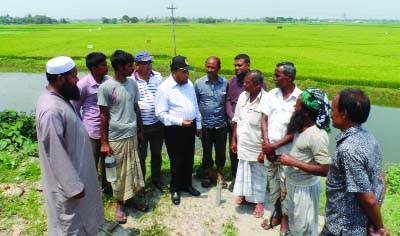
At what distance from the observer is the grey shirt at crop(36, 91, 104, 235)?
2.46 meters

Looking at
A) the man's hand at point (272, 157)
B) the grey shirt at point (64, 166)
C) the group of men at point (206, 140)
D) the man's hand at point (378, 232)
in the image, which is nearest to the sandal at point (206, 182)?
the group of men at point (206, 140)

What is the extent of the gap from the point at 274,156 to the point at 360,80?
12080 mm

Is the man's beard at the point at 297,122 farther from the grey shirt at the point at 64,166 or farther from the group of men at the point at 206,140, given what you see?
the grey shirt at the point at 64,166

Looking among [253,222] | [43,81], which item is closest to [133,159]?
[253,222]

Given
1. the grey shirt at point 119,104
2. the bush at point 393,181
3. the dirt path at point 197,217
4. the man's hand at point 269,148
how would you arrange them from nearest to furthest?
the man's hand at point 269,148, the grey shirt at point 119,104, the dirt path at point 197,217, the bush at point 393,181

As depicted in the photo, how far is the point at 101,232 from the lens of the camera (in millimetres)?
3482

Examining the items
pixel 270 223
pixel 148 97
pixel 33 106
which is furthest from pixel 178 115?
pixel 33 106

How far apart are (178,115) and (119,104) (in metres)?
0.74

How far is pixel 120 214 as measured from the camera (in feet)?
12.3

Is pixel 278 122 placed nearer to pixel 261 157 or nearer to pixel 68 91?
pixel 261 157

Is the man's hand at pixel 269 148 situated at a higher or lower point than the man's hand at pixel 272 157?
higher

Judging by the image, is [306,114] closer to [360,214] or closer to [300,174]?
[300,174]

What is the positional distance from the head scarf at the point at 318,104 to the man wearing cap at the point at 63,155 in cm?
170

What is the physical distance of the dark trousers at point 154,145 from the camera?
4246mm
